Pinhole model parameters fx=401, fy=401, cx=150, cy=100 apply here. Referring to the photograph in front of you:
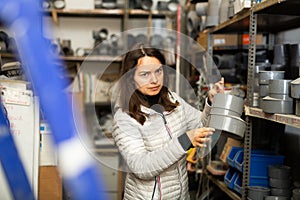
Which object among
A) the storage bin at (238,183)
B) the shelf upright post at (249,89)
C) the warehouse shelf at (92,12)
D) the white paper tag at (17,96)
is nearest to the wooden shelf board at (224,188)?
the storage bin at (238,183)

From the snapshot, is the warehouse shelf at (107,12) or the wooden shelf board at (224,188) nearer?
the wooden shelf board at (224,188)

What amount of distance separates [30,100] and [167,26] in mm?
2344

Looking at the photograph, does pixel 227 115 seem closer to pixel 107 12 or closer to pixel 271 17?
pixel 271 17

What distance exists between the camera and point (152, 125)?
1592 mm

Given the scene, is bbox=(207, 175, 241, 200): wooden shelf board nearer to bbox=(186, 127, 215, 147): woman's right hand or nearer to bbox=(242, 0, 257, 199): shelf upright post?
bbox=(242, 0, 257, 199): shelf upright post

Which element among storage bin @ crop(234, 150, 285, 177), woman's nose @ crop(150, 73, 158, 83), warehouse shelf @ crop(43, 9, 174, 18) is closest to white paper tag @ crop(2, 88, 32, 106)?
woman's nose @ crop(150, 73, 158, 83)

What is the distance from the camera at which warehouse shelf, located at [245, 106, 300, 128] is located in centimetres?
147

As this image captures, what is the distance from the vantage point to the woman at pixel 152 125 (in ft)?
5.03

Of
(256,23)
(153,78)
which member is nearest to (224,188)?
(256,23)

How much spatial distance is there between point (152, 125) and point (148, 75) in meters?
0.20

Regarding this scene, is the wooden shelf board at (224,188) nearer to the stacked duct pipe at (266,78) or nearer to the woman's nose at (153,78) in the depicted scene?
the stacked duct pipe at (266,78)

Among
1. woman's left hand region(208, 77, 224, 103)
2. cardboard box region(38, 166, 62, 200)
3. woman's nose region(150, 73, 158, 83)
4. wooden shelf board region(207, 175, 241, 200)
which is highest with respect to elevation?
woman's nose region(150, 73, 158, 83)

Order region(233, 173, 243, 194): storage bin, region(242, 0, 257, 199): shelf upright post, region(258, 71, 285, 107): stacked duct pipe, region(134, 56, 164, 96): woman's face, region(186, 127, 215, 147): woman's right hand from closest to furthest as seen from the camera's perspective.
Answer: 1. region(186, 127, 215, 147): woman's right hand
2. region(134, 56, 164, 96): woman's face
3. region(258, 71, 285, 107): stacked duct pipe
4. region(242, 0, 257, 199): shelf upright post
5. region(233, 173, 243, 194): storage bin

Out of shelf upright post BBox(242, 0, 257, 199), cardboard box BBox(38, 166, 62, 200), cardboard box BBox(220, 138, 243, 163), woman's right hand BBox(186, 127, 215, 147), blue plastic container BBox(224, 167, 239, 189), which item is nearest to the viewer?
woman's right hand BBox(186, 127, 215, 147)
